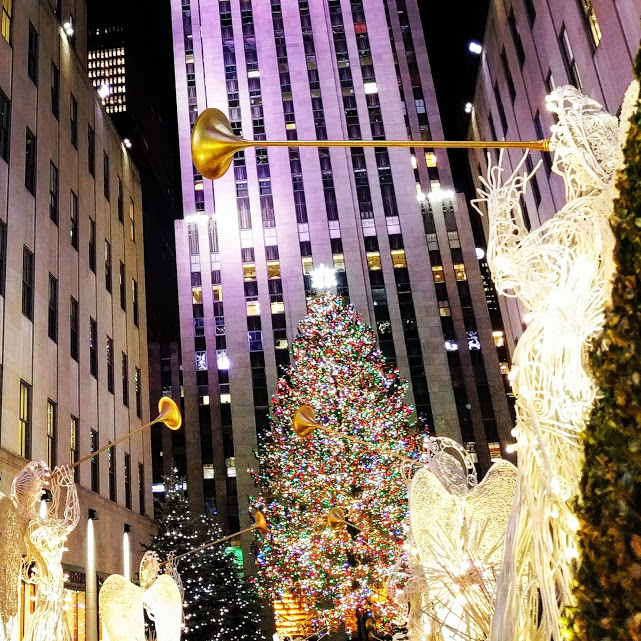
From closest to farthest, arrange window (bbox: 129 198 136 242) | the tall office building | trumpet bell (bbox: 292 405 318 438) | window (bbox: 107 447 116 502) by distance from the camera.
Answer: trumpet bell (bbox: 292 405 318 438) < window (bbox: 107 447 116 502) < window (bbox: 129 198 136 242) < the tall office building

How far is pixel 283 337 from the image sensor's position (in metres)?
44.6

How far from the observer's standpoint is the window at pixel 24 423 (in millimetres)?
17812

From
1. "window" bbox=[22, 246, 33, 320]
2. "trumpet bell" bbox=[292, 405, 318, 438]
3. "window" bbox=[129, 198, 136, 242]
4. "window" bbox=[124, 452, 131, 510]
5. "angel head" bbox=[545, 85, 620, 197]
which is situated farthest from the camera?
"window" bbox=[129, 198, 136, 242]

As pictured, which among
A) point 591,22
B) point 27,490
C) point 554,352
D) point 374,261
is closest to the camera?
point 554,352

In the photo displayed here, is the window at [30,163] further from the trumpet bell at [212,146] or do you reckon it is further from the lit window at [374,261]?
the lit window at [374,261]

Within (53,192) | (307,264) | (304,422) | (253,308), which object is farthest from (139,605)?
(307,264)

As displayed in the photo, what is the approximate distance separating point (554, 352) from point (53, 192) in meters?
21.3

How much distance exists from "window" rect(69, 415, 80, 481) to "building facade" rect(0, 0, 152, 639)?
0.21 feet

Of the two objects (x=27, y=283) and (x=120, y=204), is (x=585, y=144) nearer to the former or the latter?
(x=27, y=283)

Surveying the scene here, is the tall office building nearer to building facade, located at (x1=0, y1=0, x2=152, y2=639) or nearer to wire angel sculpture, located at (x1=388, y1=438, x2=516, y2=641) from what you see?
building facade, located at (x1=0, y1=0, x2=152, y2=639)

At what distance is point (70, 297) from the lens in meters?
22.9

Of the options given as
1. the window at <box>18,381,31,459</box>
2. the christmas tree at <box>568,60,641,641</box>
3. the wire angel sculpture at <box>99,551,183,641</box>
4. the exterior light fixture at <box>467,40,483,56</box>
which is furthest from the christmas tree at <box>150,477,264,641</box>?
the christmas tree at <box>568,60,641,641</box>

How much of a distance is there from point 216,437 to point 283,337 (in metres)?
7.78

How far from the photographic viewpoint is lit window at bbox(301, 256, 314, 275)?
149 ft
